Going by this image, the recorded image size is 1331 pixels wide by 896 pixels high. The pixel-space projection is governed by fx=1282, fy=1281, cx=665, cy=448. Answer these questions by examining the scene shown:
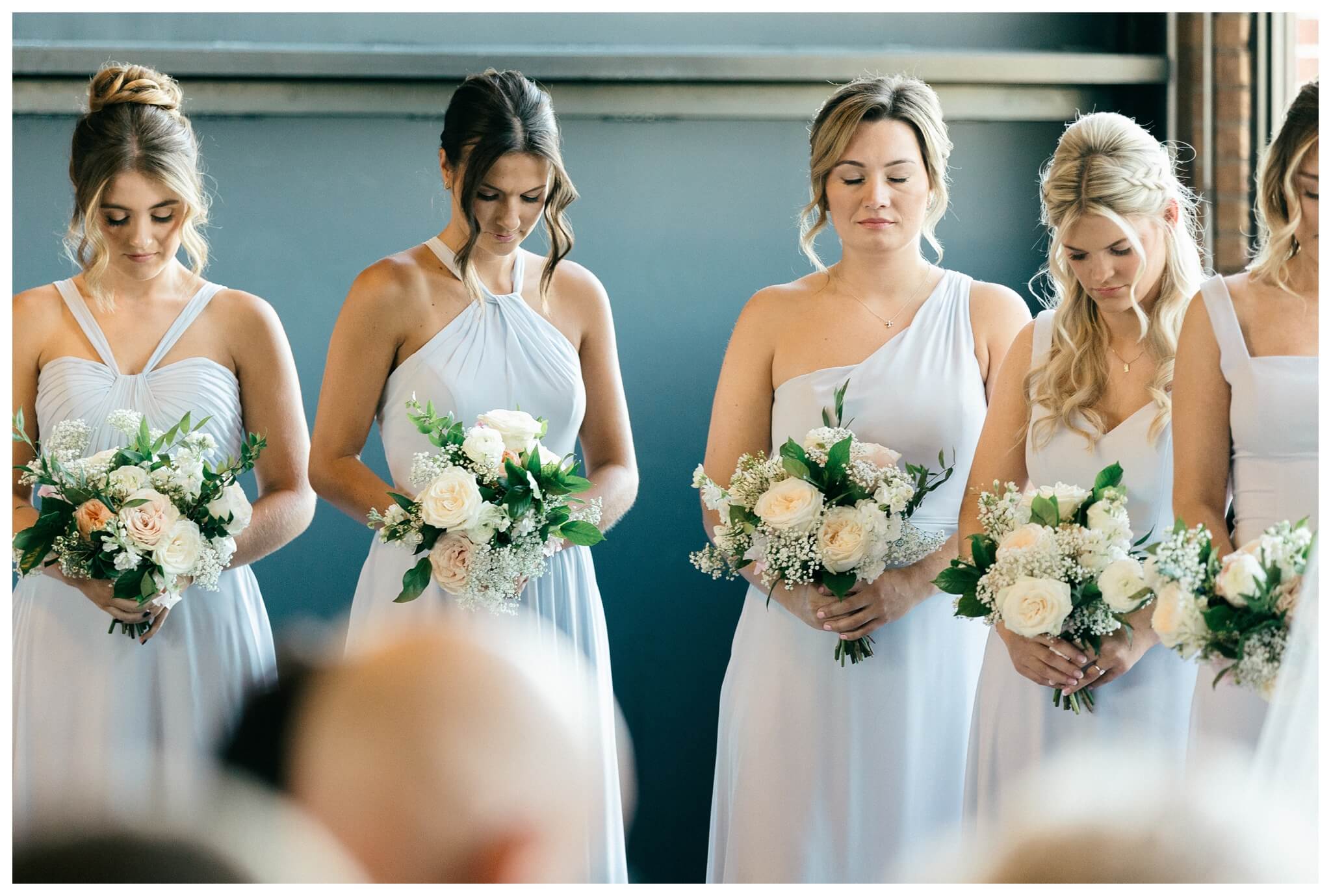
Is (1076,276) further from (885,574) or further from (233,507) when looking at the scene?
(233,507)

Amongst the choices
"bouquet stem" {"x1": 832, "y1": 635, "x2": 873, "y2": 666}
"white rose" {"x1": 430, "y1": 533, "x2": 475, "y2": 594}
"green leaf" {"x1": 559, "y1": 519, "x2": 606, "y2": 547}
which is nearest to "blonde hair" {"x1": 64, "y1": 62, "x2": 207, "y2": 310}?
"white rose" {"x1": 430, "y1": 533, "x2": 475, "y2": 594}

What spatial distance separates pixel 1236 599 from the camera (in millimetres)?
2270

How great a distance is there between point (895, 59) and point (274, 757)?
335cm

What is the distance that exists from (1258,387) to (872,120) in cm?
108

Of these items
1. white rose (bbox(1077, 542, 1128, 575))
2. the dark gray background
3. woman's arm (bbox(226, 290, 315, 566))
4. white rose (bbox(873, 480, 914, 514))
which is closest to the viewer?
white rose (bbox(1077, 542, 1128, 575))

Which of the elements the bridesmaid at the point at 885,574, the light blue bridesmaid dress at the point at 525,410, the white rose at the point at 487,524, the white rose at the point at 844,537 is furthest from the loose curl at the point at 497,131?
the white rose at the point at 844,537

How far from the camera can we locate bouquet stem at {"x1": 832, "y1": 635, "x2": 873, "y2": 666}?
3045 millimetres

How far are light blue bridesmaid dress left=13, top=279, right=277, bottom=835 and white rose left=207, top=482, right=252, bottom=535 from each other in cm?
23

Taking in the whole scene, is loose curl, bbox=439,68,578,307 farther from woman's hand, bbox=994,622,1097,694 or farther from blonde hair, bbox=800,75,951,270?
woman's hand, bbox=994,622,1097,694

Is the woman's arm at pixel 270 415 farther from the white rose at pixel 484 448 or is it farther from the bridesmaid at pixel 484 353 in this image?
the white rose at pixel 484 448

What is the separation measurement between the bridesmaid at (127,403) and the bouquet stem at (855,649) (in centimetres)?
141

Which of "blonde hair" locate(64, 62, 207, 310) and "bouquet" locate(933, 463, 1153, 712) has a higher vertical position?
"blonde hair" locate(64, 62, 207, 310)

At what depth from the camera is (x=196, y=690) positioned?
3.19 meters

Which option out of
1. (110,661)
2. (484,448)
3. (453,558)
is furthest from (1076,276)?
(110,661)
